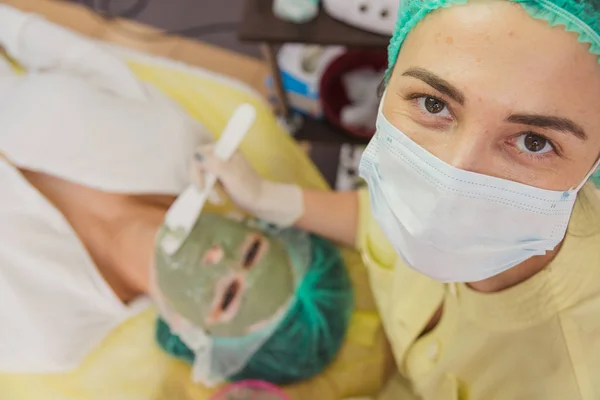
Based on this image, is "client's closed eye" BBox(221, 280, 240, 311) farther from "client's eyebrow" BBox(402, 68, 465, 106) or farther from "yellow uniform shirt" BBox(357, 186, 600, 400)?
"client's eyebrow" BBox(402, 68, 465, 106)

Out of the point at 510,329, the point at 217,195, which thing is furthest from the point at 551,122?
the point at 217,195

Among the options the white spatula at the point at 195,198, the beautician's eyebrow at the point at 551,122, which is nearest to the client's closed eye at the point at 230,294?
the white spatula at the point at 195,198

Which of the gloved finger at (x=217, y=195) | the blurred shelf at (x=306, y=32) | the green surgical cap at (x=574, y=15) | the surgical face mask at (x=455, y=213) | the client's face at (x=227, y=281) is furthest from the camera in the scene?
the blurred shelf at (x=306, y=32)

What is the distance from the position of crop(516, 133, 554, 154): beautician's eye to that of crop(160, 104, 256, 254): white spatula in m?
0.52

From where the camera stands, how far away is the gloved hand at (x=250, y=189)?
3.40 feet

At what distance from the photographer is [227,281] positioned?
99 centimetres

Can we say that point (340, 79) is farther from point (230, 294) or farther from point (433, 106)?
point (433, 106)

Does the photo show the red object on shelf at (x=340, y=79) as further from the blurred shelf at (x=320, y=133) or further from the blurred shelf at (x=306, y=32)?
the blurred shelf at (x=306, y=32)

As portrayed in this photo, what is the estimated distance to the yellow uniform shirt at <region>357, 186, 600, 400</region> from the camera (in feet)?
2.27

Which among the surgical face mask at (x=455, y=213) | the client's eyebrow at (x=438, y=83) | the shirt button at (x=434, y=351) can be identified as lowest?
the shirt button at (x=434, y=351)

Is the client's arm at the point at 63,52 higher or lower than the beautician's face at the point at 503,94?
lower

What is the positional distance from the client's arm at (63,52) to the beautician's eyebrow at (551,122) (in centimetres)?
88

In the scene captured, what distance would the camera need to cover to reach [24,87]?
3.81 feet

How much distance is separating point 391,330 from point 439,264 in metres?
0.31
